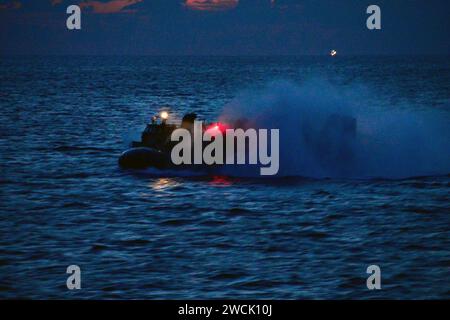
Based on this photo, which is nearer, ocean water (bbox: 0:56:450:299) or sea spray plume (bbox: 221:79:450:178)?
ocean water (bbox: 0:56:450:299)

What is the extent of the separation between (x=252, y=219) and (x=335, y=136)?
46.7 ft

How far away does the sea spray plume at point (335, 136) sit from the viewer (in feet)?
136

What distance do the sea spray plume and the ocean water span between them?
0.12 m

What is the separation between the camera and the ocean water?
73.7ft

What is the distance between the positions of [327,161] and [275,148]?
2990mm

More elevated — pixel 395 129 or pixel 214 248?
pixel 395 129

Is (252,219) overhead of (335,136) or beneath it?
beneath

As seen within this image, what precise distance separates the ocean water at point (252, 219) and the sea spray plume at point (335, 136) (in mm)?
116

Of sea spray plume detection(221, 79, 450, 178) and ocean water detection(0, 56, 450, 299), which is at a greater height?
sea spray plume detection(221, 79, 450, 178)

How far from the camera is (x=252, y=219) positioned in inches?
1235

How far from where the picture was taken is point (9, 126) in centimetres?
7488

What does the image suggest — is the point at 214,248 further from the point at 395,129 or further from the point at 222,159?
the point at 395,129

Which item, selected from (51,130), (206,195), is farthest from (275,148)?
(51,130)

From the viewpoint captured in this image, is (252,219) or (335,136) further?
(335,136)
